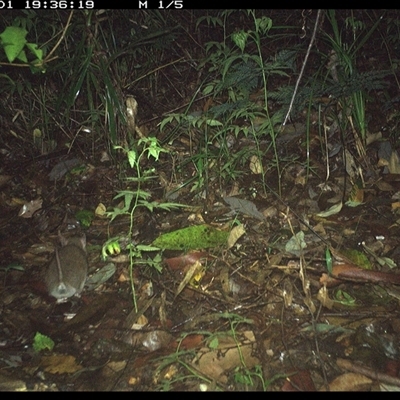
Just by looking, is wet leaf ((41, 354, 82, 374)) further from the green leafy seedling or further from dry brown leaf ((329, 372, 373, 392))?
dry brown leaf ((329, 372, 373, 392))

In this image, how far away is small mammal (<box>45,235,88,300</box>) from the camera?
197cm

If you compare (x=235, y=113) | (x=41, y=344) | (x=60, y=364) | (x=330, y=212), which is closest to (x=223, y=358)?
(x=60, y=364)

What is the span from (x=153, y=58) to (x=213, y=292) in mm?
2047

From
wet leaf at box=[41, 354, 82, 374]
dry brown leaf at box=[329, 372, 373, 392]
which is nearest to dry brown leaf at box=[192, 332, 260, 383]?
dry brown leaf at box=[329, 372, 373, 392]

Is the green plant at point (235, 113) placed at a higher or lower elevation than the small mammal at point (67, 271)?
higher

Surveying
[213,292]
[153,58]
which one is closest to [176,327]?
[213,292]

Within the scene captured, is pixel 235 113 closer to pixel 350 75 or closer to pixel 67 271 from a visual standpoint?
pixel 350 75

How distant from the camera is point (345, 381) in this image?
58.6 inches

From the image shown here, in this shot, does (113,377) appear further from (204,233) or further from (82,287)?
(204,233)

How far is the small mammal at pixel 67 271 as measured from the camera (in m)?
1.97

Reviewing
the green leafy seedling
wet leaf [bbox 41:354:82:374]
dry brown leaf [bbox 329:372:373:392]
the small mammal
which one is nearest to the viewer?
dry brown leaf [bbox 329:372:373:392]

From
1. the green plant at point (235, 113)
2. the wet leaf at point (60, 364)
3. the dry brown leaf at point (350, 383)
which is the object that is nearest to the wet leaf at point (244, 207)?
the green plant at point (235, 113)

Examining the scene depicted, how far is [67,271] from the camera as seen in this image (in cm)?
204

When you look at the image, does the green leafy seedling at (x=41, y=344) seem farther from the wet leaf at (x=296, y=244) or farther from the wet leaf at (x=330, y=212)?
the wet leaf at (x=330, y=212)
